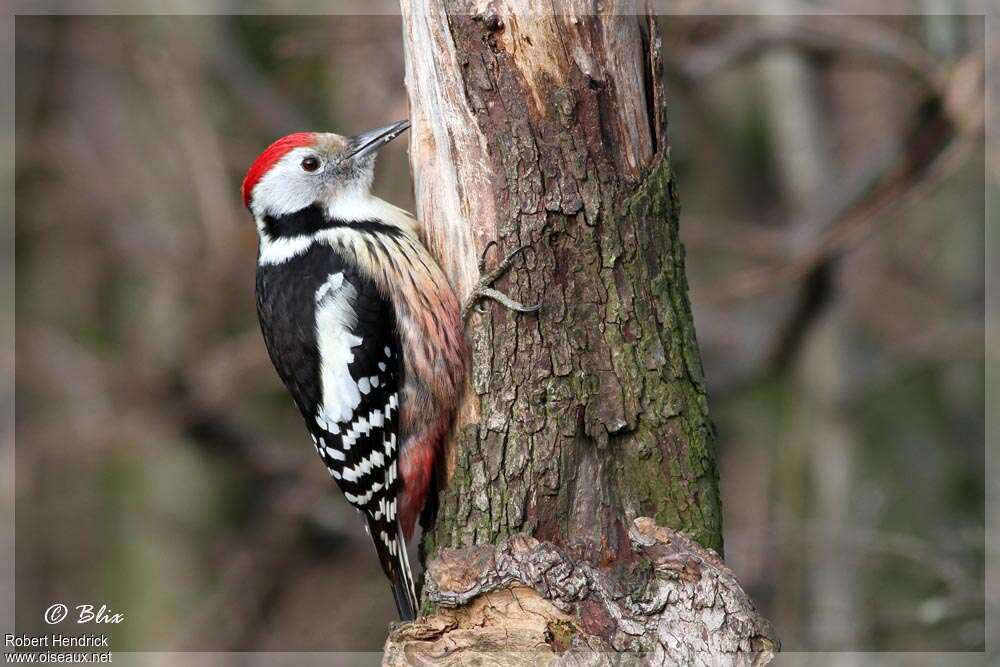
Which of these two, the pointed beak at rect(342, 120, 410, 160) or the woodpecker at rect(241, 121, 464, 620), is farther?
the pointed beak at rect(342, 120, 410, 160)

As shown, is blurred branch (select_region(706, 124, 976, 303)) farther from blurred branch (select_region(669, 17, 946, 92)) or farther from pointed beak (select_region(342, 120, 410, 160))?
pointed beak (select_region(342, 120, 410, 160))

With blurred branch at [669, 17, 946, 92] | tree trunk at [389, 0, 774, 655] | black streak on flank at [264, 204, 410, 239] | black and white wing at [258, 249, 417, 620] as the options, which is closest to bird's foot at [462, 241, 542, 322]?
tree trunk at [389, 0, 774, 655]

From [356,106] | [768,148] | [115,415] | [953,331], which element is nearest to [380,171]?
[356,106]

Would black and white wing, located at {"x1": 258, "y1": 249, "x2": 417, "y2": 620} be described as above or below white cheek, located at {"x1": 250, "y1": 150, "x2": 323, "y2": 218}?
below

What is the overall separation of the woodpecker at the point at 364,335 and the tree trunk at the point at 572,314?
29 centimetres

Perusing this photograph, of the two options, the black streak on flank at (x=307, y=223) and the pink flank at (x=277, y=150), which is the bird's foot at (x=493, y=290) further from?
the pink flank at (x=277, y=150)

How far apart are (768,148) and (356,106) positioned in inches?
114

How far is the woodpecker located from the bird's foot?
101mm

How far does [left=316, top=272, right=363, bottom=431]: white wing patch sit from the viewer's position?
138 inches

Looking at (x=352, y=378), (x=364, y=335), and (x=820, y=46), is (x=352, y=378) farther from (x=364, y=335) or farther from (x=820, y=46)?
(x=820, y=46)

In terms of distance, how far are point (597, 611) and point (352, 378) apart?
44.3 inches

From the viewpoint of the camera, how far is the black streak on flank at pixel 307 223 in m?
3.70

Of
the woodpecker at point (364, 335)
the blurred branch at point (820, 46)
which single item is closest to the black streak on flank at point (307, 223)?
the woodpecker at point (364, 335)

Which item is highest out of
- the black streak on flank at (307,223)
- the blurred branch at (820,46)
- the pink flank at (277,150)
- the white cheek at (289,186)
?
the blurred branch at (820,46)
